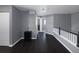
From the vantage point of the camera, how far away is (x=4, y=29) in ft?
17.0

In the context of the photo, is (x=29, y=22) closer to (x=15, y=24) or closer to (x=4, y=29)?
(x=15, y=24)

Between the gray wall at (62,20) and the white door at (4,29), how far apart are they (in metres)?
5.82

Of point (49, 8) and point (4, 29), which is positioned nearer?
point (4, 29)

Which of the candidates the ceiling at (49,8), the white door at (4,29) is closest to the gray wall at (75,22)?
the ceiling at (49,8)

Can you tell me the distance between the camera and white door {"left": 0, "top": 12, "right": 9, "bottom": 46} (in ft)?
16.8

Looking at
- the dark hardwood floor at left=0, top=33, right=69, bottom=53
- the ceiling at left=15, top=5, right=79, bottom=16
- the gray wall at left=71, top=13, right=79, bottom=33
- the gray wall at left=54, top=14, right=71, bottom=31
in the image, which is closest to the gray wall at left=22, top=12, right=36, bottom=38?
the ceiling at left=15, top=5, right=79, bottom=16

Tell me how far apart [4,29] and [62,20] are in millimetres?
6447

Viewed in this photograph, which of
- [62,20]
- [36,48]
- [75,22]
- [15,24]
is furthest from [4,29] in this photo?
[75,22]

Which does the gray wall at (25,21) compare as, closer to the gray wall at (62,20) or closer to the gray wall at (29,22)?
the gray wall at (29,22)
